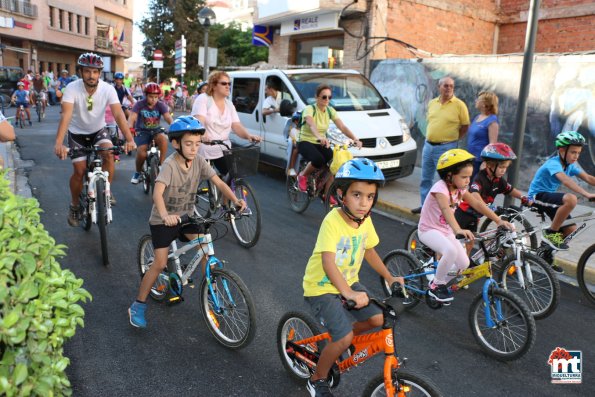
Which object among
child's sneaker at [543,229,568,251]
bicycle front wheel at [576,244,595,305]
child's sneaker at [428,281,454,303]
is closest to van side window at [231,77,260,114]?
child's sneaker at [543,229,568,251]

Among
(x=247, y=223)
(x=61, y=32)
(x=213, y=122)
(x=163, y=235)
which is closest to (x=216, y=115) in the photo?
(x=213, y=122)

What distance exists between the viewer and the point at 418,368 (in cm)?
387

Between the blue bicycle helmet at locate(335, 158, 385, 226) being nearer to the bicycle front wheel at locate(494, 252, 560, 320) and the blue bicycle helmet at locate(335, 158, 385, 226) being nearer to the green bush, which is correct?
the green bush

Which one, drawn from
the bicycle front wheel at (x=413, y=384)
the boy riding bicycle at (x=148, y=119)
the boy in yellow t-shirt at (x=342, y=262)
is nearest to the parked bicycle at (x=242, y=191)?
the boy riding bicycle at (x=148, y=119)

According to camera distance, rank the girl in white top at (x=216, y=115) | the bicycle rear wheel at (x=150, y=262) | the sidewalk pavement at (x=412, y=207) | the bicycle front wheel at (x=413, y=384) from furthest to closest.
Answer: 1. the girl in white top at (x=216, y=115)
2. the sidewalk pavement at (x=412, y=207)
3. the bicycle rear wheel at (x=150, y=262)
4. the bicycle front wheel at (x=413, y=384)

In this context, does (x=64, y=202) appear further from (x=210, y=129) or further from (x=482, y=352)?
(x=482, y=352)

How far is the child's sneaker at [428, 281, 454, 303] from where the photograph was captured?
4.25 m

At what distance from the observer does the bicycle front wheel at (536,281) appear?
4531 mm

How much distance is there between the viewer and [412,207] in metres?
8.51

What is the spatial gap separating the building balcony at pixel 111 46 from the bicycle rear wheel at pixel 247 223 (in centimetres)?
5972

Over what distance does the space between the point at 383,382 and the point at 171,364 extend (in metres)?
1.74

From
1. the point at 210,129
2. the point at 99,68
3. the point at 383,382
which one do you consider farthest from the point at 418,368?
the point at 99,68

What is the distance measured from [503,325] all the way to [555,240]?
1.86 metres

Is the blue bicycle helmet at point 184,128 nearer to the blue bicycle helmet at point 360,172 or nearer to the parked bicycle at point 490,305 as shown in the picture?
the blue bicycle helmet at point 360,172
